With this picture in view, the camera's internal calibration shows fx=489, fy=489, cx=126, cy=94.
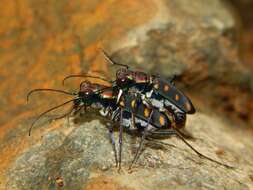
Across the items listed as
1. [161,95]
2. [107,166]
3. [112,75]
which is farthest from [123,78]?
[107,166]

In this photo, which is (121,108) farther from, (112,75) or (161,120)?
(112,75)

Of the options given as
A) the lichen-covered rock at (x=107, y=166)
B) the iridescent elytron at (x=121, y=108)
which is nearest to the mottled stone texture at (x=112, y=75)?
the lichen-covered rock at (x=107, y=166)

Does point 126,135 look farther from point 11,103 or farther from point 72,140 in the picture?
point 11,103

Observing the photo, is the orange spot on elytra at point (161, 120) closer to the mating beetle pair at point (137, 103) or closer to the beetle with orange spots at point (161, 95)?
the mating beetle pair at point (137, 103)

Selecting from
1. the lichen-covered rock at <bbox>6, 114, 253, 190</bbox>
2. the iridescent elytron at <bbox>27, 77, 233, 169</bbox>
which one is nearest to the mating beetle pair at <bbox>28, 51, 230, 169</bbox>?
the iridescent elytron at <bbox>27, 77, 233, 169</bbox>

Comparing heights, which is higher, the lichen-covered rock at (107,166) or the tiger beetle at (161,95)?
the tiger beetle at (161,95)

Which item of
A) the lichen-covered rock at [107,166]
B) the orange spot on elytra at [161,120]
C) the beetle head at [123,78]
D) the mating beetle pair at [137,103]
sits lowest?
the lichen-covered rock at [107,166]
